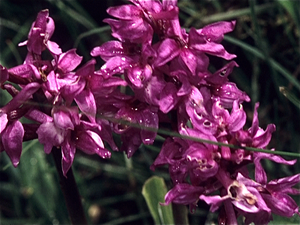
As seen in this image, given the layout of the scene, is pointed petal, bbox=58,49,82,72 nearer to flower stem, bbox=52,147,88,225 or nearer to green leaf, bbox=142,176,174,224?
flower stem, bbox=52,147,88,225

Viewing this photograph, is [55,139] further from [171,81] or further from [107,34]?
[107,34]

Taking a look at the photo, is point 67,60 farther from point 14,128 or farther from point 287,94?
point 287,94

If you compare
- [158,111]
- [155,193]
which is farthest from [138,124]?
[155,193]

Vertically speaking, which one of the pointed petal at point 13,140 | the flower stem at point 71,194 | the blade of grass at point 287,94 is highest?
the pointed petal at point 13,140

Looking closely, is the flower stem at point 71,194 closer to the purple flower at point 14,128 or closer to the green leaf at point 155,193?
the purple flower at point 14,128

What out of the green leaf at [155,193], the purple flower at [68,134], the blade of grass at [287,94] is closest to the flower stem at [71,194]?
the purple flower at [68,134]

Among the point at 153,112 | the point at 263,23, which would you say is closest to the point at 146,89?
the point at 153,112
